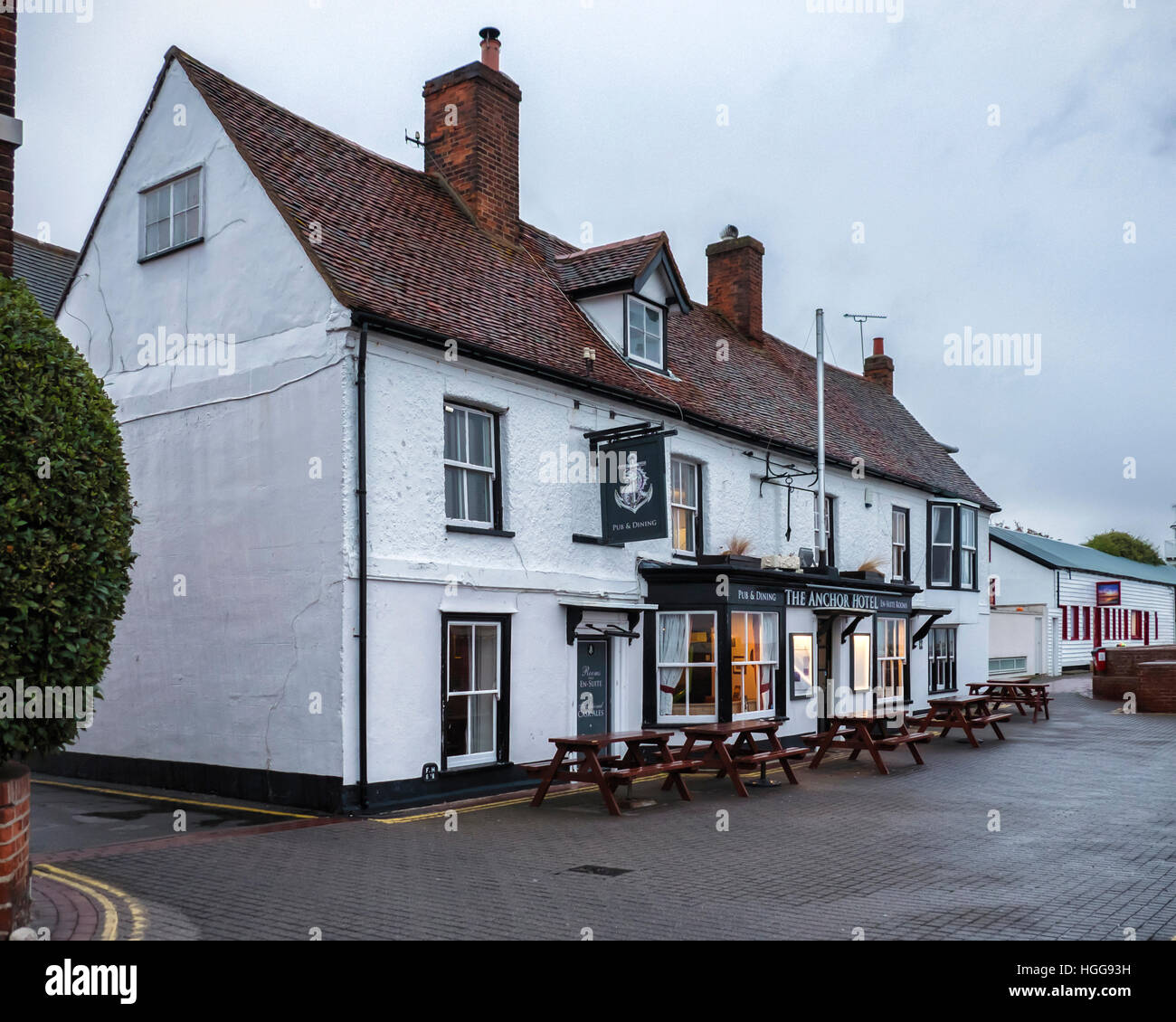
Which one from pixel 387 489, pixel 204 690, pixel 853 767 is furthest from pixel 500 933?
pixel 853 767

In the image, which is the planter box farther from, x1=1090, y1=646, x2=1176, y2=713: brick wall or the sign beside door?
x1=1090, y1=646, x2=1176, y2=713: brick wall

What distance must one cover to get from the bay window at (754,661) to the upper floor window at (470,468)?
496 cm

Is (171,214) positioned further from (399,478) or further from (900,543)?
(900,543)

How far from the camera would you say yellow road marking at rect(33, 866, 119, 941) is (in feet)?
23.1

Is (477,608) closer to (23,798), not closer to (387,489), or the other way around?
(387,489)

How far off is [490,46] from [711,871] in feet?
48.9

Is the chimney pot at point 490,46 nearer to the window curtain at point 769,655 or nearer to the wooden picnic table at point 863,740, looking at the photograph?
the window curtain at point 769,655

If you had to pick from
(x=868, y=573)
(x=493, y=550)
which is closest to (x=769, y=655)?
(x=868, y=573)

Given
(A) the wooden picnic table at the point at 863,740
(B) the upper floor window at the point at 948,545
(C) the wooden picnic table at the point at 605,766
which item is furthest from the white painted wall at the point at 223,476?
(B) the upper floor window at the point at 948,545

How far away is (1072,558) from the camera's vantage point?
149 ft

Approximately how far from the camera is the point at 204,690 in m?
14.3

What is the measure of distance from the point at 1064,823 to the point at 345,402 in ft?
30.6

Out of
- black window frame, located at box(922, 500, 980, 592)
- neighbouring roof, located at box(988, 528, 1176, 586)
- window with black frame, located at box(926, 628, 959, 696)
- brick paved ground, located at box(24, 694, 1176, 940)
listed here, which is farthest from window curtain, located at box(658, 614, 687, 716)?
neighbouring roof, located at box(988, 528, 1176, 586)

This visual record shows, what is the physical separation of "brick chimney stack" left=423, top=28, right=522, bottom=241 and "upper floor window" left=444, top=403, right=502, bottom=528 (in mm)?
5444
